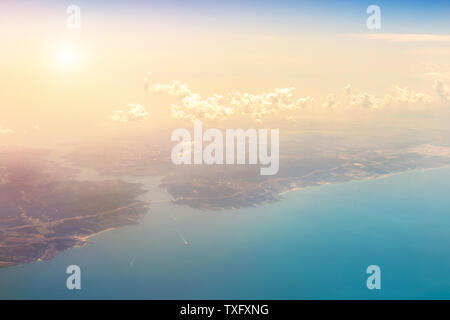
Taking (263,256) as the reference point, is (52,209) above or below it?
above

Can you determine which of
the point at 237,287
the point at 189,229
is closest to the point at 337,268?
the point at 237,287

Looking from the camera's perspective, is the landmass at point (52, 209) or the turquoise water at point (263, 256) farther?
the landmass at point (52, 209)

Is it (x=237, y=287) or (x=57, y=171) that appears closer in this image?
(x=237, y=287)

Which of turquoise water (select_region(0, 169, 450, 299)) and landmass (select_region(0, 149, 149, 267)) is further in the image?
landmass (select_region(0, 149, 149, 267))

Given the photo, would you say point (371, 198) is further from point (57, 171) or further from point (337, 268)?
point (57, 171)

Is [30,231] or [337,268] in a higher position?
[30,231]

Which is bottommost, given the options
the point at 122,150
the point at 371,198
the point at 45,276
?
the point at 45,276

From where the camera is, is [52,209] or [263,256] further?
[52,209]
